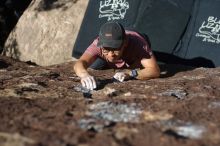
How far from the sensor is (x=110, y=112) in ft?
12.1

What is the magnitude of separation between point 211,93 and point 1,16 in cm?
577

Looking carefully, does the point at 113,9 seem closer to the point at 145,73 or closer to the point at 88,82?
the point at 145,73

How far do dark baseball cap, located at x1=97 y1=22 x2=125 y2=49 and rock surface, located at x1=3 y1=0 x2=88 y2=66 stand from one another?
9.30 ft

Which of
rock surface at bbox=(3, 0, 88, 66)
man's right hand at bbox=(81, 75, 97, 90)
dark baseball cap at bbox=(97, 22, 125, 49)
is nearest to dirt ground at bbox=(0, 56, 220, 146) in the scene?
man's right hand at bbox=(81, 75, 97, 90)

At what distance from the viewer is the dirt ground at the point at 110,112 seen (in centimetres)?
312

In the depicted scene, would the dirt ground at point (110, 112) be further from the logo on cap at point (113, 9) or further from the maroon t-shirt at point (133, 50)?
the logo on cap at point (113, 9)

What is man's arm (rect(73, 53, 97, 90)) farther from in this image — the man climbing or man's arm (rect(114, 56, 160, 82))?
man's arm (rect(114, 56, 160, 82))

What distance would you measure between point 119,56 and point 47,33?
123 inches

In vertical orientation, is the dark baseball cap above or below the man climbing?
above

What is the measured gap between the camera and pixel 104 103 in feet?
12.9

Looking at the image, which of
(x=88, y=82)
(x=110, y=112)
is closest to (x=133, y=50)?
(x=88, y=82)

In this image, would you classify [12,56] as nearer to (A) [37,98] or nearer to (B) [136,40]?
(B) [136,40]

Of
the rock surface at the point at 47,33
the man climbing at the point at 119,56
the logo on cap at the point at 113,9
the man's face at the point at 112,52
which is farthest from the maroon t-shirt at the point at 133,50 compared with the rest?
the rock surface at the point at 47,33

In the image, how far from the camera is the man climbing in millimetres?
4809
